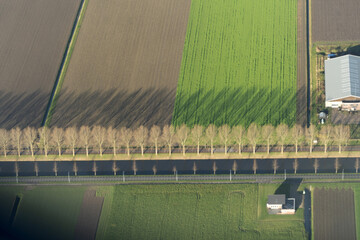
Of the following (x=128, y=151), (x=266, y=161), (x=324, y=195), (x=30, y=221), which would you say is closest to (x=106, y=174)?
(x=128, y=151)

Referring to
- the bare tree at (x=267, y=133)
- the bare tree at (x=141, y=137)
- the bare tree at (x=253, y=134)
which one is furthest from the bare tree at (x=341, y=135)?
the bare tree at (x=141, y=137)

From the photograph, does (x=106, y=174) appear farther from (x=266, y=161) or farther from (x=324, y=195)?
(x=324, y=195)

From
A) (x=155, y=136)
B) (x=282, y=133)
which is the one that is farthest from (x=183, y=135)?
(x=282, y=133)

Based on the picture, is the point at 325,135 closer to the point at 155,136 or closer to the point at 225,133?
the point at 225,133

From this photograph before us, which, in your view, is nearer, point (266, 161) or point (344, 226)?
point (344, 226)

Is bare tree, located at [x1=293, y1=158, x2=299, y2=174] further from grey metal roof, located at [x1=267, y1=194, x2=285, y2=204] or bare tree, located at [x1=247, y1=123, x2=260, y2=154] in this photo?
grey metal roof, located at [x1=267, y1=194, x2=285, y2=204]
